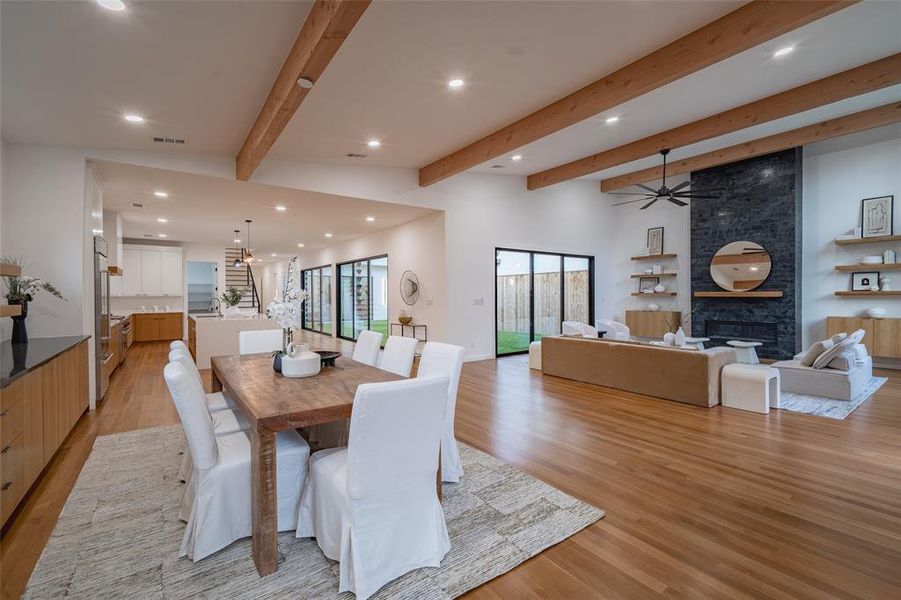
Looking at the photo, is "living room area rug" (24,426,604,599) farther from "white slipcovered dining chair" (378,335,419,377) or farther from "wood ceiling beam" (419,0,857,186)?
"wood ceiling beam" (419,0,857,186)

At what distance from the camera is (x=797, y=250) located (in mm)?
7109

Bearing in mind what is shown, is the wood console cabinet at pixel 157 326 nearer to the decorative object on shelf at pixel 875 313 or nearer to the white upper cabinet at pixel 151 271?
the white upper cabinet at pixel 151 271

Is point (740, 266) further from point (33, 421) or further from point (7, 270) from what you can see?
point (7, 270)

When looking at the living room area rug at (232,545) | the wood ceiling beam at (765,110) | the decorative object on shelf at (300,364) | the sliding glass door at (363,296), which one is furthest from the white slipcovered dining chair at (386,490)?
the sliding glass door at (363,296)

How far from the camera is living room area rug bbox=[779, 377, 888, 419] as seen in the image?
4.16m

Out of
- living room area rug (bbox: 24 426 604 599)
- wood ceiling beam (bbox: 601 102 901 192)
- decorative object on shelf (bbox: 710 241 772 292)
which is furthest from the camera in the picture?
decorative object on shelf (bbox: 710 241 772 292)

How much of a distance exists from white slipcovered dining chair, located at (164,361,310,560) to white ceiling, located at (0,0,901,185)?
226 centimetres

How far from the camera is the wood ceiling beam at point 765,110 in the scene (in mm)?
4199

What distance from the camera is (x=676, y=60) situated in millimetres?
3307

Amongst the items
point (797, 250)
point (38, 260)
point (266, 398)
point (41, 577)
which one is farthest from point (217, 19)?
point (797, 250)

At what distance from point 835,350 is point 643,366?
2182mm

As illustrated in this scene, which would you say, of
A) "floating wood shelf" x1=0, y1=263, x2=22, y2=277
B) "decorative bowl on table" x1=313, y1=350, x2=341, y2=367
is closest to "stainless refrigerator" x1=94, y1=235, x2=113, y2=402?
"floating wood shelf" x1=0, y1=263, x2=22, y2=277

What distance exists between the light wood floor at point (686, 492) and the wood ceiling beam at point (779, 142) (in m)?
3.82

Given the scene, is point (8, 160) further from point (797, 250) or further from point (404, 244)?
point (797, 250)
